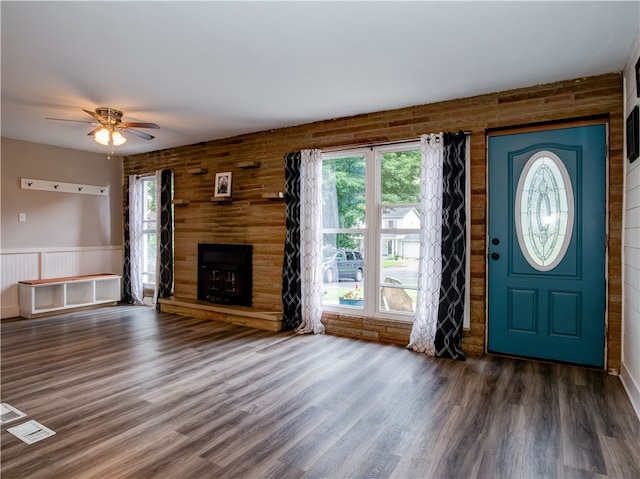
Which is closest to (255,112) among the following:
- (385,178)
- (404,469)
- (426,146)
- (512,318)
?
(385,178)

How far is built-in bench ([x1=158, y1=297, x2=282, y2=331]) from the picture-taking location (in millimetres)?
4777

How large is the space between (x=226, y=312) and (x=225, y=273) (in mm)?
593

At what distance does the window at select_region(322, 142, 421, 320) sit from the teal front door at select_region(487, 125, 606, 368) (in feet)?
2.64

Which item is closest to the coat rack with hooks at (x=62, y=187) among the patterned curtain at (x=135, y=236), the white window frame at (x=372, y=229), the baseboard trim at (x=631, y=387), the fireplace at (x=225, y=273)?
the patterned curtain at (x=135, y=236)

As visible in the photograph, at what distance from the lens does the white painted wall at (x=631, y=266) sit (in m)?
2.65

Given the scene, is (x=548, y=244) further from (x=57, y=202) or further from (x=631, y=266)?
(x=57, y=202)

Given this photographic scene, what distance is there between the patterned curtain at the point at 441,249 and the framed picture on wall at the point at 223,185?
269cm

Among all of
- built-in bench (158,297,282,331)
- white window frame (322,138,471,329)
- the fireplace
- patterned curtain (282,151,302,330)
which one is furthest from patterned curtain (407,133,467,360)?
the fireplace

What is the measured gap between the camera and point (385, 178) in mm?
4348

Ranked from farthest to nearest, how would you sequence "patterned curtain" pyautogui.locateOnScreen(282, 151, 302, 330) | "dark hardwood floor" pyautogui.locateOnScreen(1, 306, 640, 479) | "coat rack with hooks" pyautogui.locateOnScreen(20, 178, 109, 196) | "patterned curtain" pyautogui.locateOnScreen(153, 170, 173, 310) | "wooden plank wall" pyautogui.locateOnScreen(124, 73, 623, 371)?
"patterned curtain" pyautogui.locateOnScreen(153, 170, 173, 310)
"coat rack with hooks" pyautogui.locateOnScreen(20, 178, 109, 196)
"patterned curtain" pyautogui.locateOnScreen(282, 151, 302, 330)
"wooden plank wall" pyautogui.locateOnScreen(124, 73, 623, 371)
"dark hardwood floor" pyautogui.locateOnScreen(1, 306, 640, 479)

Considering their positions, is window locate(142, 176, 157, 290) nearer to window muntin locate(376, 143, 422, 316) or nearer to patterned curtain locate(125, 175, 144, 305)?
patterned curtain locate(125, 175, 144, 305)

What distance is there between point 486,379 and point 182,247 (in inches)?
181

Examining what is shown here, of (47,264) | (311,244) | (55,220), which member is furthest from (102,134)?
(47,264)

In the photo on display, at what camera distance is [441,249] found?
12.5 feet
